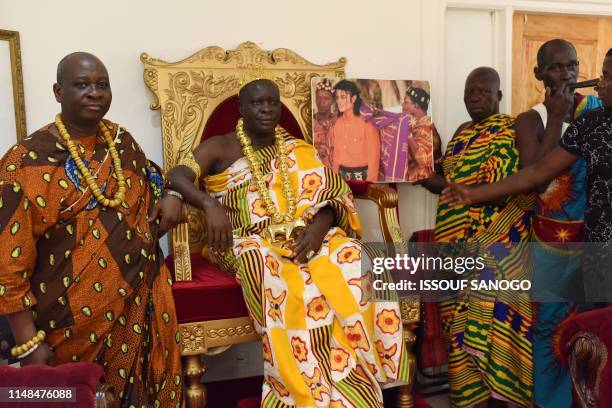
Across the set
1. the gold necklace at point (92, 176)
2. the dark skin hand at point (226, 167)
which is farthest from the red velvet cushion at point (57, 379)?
the dark skin hand at point (226, 167)

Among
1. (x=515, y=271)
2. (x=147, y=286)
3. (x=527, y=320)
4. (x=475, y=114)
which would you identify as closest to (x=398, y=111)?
(x=475, y=114)

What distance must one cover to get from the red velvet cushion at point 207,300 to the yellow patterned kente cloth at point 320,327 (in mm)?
97

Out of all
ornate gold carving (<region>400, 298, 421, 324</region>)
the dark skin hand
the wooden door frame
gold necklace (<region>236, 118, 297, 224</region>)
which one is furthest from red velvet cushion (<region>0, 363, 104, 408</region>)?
the wooden door frame

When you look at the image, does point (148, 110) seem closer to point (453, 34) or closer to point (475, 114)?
point (475, 114)

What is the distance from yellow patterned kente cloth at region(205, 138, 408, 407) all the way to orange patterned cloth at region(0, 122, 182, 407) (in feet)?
1.20

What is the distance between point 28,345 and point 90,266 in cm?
32

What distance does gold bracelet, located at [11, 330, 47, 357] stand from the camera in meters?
1.80

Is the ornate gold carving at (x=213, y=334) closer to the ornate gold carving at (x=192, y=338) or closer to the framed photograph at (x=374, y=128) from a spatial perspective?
the ornate gold carving at (x=192, y=338)

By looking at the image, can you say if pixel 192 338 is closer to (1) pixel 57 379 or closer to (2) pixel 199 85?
(1) pixel 57 379

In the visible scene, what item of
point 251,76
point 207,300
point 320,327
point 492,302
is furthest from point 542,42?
point 207,300

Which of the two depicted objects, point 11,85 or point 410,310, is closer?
point 410,310

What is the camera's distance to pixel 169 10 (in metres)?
2.96

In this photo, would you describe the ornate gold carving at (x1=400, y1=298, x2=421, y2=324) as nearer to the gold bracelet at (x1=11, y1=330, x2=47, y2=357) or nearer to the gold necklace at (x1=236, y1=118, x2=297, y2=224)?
the gold necklace at (x1=236, y1=118, x2=297, y2=224)

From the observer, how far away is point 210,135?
2982 millimetres
